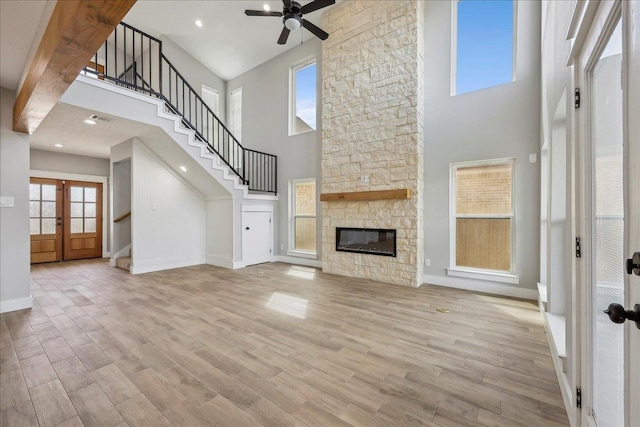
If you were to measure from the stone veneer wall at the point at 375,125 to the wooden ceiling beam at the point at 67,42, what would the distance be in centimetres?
399

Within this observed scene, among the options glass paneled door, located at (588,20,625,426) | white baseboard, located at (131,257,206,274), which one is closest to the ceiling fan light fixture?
glass paneled door, located at (588,20,625,426)

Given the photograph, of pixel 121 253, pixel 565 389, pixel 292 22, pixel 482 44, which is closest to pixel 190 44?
pixel 292 22

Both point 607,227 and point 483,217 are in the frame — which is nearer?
point 607,227

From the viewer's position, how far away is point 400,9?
4613mm

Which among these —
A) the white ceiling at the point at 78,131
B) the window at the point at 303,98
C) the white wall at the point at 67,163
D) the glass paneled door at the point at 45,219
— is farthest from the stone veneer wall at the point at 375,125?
the glass paneled door at the point at 45,219

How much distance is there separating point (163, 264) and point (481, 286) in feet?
19.3

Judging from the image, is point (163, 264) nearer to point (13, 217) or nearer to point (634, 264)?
point (13, 217)

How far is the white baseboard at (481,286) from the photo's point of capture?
3853mm

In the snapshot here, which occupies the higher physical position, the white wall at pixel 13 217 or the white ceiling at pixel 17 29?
the white ceiling at pixel 17 29

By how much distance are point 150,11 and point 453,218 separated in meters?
7.36

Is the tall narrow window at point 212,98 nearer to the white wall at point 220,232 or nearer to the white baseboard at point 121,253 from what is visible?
the white wall at point 220,232

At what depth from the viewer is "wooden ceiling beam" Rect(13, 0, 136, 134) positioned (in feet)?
3.88

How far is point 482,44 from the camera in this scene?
4301 millimetres

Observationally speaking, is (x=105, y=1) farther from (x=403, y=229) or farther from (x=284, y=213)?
(x=284, y=213)
